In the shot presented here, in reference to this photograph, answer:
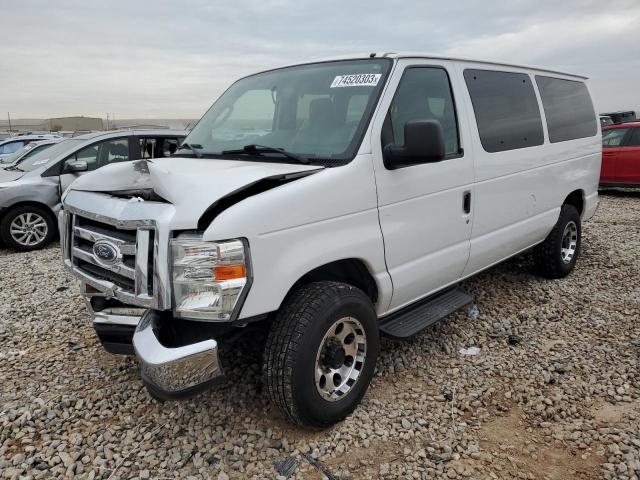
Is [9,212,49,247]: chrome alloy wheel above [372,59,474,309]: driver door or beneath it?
beneath

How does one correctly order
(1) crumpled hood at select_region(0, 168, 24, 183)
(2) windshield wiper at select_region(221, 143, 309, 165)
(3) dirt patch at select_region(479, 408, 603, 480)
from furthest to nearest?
(1) crumpled hood at select_region(0, 168, 24, 183)
(2) windshield wiper at select_region(221, 143, 309, 165)
(3) dirt patch at select_region(479, 408, 603, 480)

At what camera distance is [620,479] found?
97.7 inches

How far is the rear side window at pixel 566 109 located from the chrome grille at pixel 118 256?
13.0 feet

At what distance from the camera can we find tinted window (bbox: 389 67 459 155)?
10.4ft

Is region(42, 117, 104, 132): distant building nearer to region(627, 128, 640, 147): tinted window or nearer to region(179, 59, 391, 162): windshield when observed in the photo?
region(627, 128, 640, 147): tinted window

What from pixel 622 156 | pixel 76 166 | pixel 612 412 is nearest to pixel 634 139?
pixel 622 156

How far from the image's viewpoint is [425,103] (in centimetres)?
341

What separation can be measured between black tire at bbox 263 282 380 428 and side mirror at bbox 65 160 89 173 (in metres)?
6.02

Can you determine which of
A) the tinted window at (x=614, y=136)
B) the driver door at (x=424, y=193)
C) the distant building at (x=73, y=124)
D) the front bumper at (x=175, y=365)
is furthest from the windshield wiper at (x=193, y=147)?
the distant building at (x=73, y=124)

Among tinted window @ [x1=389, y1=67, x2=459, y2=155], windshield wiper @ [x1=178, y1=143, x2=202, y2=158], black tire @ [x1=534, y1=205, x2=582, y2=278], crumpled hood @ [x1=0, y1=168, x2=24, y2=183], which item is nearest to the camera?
tinted window @ [x1=389, y1=67, x2=459, y2=155]

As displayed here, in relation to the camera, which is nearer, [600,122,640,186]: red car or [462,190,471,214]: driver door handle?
[462,190,471,214]: driver door handle

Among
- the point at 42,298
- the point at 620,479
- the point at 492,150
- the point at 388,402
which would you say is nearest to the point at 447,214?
the point at 492,150

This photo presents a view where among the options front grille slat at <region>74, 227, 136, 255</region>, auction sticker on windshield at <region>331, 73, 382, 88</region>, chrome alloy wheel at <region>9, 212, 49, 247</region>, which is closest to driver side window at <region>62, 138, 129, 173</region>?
chrome alloy wheel at <region>9, 212, 49, 247</region>

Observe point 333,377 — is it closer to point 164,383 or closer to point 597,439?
point 164,383
